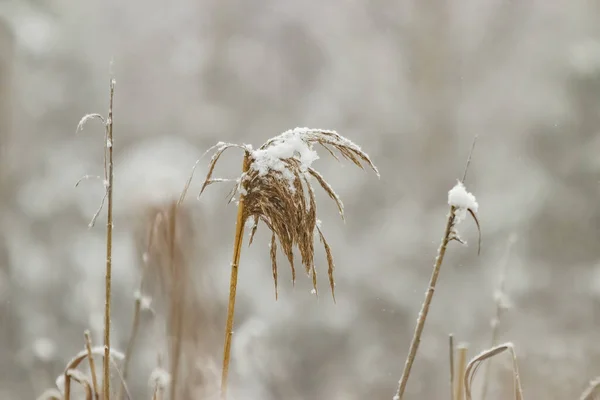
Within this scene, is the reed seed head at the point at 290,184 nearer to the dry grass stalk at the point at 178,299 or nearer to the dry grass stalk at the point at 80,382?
the dry grass stalk at the point at 178,299

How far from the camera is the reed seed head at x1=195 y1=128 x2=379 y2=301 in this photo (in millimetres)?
1066

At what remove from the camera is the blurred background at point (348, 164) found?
1182cm

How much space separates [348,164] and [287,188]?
1233 cm

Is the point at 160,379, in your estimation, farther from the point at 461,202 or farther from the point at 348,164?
the point at 348,164

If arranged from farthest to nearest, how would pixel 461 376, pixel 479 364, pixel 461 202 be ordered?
pixel 461 376
pixel 479 364
pixel 461 202

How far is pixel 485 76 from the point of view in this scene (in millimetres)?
15570

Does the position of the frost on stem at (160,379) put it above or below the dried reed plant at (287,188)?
below

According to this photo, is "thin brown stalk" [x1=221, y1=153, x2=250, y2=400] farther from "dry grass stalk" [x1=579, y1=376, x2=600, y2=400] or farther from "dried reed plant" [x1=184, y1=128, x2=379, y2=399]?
"dry grass stalk" [x1=579, y1=376, x2=600, y2=400]

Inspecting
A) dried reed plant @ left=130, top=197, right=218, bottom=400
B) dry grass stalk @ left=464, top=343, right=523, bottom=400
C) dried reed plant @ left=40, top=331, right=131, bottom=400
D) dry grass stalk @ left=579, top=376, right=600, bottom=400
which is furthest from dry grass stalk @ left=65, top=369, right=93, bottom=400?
dry grass stalk @ left=579, top=376, right=600, bottom=400

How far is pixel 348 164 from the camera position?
13336 millimetres

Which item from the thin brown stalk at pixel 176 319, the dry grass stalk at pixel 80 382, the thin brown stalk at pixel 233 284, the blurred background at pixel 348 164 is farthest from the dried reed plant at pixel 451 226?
the blurred background at pixel 348 164

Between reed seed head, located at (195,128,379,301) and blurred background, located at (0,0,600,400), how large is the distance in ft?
24.9

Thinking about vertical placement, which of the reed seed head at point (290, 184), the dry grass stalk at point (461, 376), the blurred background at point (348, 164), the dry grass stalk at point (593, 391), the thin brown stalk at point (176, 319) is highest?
the blurred background at point (348, 164)

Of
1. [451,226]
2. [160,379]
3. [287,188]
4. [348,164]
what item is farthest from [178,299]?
[348,164]
